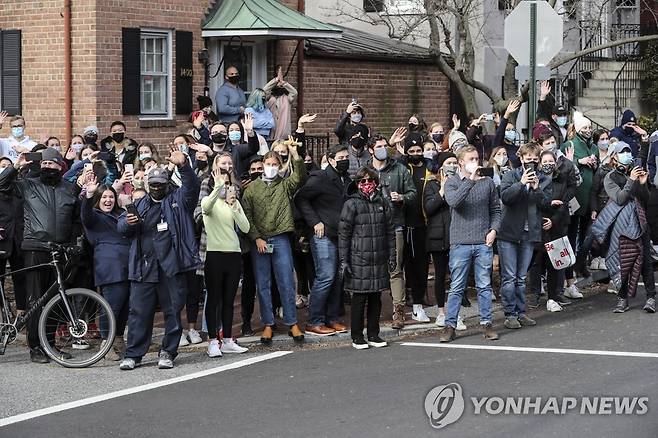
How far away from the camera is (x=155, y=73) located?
20.6m

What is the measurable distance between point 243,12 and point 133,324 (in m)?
10.1

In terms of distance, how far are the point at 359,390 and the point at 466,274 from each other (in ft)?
10.3

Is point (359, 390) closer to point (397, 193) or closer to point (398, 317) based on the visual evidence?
point (398, 317)

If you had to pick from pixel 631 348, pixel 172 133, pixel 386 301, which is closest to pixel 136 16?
pixel 172 133

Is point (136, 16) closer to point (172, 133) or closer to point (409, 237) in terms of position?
point (172, 133)

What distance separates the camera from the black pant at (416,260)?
14.8 meters

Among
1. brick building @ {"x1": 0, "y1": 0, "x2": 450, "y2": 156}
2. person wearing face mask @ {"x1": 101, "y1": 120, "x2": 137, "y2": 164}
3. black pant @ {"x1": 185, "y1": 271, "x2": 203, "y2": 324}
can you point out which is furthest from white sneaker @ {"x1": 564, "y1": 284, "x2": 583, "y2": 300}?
brick building @ {"x1": 0, "y1": 0, "x2": 450, "y2": 156}

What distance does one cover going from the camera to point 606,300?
1622 centimetres

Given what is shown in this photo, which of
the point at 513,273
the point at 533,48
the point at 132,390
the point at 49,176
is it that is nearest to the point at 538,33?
the point at 533,48

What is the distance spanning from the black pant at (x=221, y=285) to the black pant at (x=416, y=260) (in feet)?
8.74

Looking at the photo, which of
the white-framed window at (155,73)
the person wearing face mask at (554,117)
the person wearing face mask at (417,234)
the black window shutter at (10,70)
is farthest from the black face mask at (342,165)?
the black window shutter at (10,70)

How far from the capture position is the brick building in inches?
773

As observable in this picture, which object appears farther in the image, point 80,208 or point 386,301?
point 386,301

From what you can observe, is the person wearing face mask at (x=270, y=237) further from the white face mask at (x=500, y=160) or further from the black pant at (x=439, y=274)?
the white face mask at (x=500, y=160)
